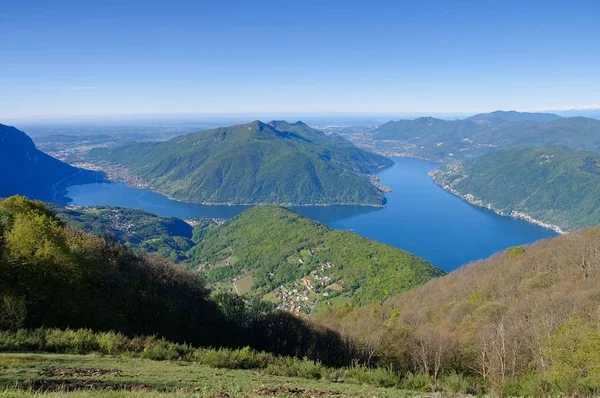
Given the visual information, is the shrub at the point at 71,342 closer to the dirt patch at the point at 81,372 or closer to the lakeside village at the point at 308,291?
the dirt patch at the point at 81,372

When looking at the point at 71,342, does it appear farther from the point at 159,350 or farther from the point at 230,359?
the point at 230,359

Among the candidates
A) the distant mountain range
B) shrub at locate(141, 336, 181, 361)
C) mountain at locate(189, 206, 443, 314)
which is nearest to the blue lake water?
mountain at locate(189, 206, 443, 314)

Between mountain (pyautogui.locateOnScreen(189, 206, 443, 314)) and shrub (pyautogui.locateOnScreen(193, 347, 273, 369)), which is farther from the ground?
shrub (pyautogui.locateOnScreen(193, 347, 273, 369))

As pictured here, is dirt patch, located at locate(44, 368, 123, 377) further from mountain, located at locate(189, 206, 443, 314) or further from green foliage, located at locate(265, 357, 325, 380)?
mountain, located at locate(189, 206, 443, 314)

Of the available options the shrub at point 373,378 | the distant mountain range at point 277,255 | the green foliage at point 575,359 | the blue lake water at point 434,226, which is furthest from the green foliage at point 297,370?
the blue lake water at point 434,226

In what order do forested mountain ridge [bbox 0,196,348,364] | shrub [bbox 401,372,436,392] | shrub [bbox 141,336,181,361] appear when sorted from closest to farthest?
shrub [bbox 401,372,436,392] → shrub [bbox 141,336,181,361] → forested mountain ridge [bbox 0,196,348,364]

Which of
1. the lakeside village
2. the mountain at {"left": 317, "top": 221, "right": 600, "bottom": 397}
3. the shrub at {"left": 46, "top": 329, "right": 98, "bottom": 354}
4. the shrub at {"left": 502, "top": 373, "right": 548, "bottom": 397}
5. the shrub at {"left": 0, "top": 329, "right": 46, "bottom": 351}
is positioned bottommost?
the lakeside village

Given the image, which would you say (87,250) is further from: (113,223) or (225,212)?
(225,212)
